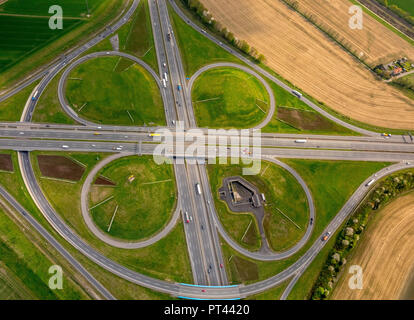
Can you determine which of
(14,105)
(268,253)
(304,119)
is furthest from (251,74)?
(14,105)

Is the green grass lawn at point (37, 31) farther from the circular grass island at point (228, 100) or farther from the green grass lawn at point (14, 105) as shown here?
the circular grass island at point (228, 100)

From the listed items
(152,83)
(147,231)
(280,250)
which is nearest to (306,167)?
(280,250)

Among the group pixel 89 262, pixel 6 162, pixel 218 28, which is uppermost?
pixel 218 28

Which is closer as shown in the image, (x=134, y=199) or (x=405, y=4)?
(x=134, y=199)

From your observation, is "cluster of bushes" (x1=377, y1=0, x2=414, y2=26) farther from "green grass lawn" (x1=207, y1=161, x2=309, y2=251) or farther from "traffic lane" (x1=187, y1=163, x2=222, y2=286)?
"traffic lane" (x1=187, y1=163, x2=222, y2=286)

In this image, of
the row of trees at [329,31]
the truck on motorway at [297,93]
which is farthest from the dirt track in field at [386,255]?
the row of trees at [329,31]

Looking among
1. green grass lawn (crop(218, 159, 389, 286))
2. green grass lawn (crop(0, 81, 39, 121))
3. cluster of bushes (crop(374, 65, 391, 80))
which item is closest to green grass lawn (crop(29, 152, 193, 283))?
green grass lawn (crop(0, 81, 39, 121))

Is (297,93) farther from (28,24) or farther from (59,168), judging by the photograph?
(28,24)
